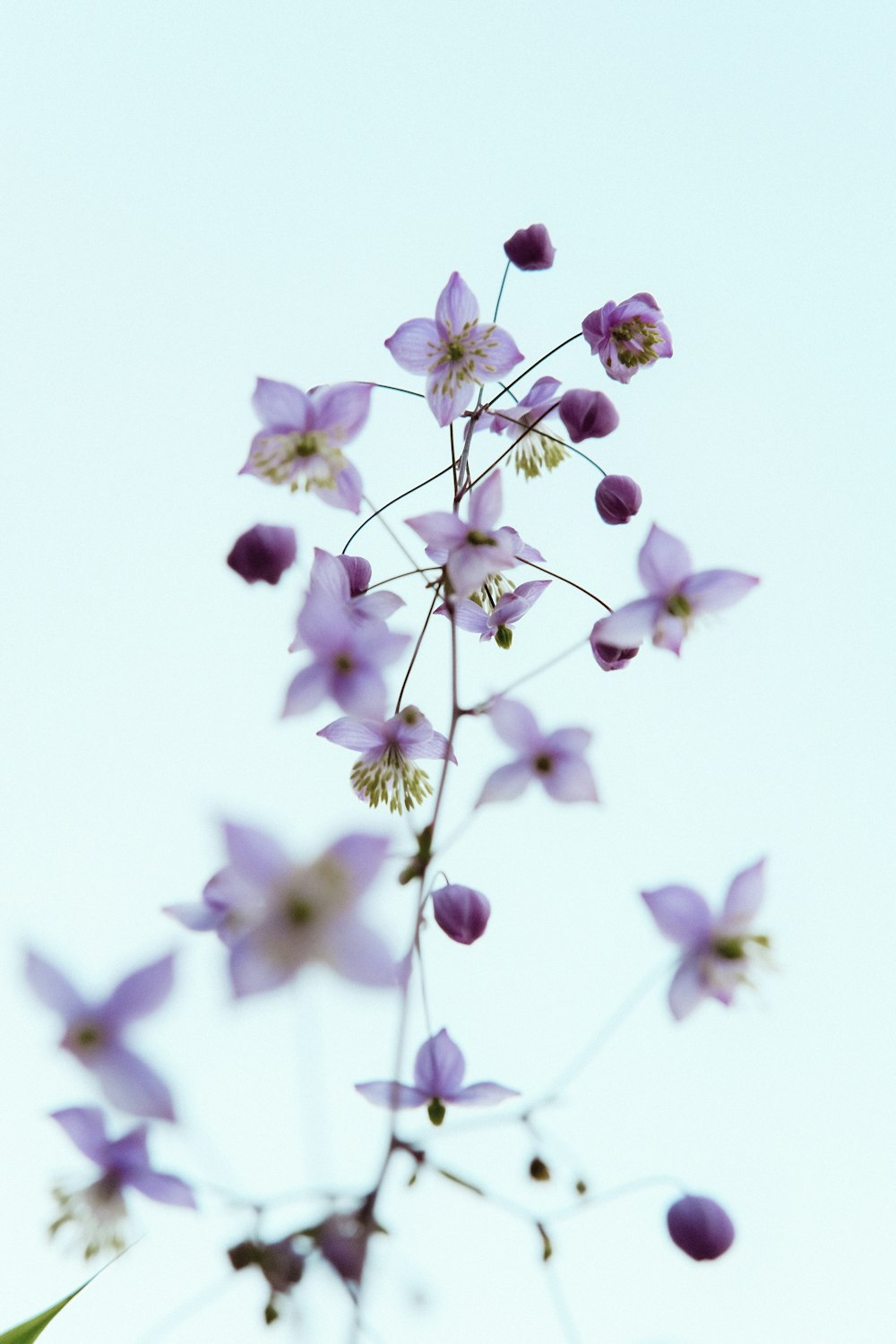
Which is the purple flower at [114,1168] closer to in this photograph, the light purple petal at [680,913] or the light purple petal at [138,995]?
the light purple petal at [138,995]

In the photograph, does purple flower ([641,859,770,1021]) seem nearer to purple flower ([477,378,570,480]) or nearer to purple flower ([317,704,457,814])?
purple flower ([317,704,457,814])

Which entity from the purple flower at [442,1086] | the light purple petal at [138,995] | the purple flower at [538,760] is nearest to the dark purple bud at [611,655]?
the purple flower at [538,760]

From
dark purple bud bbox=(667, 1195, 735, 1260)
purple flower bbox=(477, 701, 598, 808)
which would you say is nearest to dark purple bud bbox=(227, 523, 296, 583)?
purple flower bbox=(477, 701, 598, 808)

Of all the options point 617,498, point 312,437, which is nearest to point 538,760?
point 312,437

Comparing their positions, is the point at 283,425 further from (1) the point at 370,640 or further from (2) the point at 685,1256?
(2) the point at 685,1256

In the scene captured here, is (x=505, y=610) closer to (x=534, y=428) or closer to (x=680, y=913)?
(x=534, y=428)
